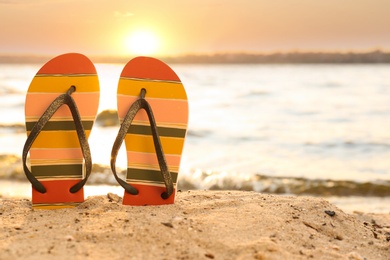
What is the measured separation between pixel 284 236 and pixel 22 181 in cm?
331

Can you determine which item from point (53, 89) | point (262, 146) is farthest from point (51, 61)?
point (262, 146)

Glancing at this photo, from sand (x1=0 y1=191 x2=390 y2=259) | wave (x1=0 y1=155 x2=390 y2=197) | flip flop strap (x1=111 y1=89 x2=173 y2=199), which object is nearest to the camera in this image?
sand (x1=0 y1=191 x2=390 y2=259)

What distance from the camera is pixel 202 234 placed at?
2.05m

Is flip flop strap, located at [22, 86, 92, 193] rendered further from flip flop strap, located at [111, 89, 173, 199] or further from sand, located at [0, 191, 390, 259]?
sand, located at [0, 191, 390, 259]

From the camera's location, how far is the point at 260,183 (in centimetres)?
498

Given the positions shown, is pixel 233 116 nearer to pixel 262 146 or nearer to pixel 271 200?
pixel 262 146

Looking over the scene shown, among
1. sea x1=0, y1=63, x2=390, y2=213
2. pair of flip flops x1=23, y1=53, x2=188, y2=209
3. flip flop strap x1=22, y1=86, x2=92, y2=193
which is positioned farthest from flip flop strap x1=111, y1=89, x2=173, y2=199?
sea x1=0, y1=63, x2=390, y2=213

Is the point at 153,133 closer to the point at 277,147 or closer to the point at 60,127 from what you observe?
the point at 60,127

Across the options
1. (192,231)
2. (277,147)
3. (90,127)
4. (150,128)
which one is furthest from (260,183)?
(192,231)

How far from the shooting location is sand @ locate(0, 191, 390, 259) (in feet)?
6.26

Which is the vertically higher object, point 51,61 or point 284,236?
point 51,61

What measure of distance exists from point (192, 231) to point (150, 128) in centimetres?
63

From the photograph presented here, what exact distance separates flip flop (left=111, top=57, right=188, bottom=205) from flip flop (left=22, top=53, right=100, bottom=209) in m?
0.18

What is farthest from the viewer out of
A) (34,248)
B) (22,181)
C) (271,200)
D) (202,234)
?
(22,181)
